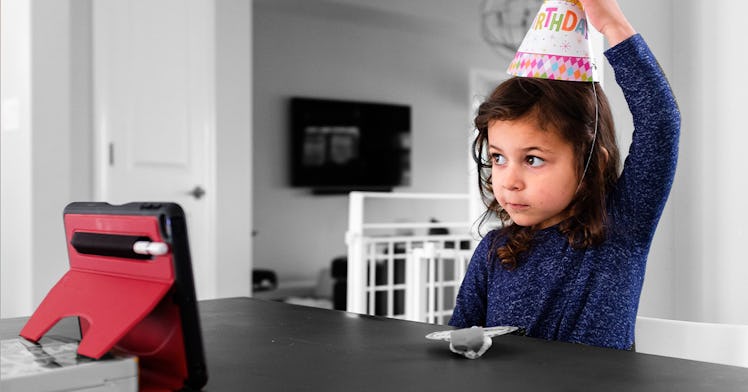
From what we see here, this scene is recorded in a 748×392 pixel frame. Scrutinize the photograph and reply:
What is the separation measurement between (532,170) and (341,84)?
5775 millimetres

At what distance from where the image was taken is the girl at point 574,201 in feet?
3.39

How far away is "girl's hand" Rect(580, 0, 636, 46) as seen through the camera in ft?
3.16

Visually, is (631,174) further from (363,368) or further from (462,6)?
(462,6)

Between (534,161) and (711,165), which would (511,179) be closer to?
(534,161)

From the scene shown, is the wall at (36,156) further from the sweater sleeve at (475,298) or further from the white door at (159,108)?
the sweater sleeve at (475,298)

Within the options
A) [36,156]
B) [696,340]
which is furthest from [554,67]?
[36,156]

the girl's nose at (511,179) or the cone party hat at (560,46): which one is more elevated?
the cone party hat at (560,46)

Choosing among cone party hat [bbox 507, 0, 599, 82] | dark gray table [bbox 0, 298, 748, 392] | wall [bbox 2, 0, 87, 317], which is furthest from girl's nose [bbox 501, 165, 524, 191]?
wall [bbox 2, 0, 87, 317]

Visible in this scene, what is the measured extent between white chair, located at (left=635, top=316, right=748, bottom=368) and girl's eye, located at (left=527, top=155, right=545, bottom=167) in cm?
29

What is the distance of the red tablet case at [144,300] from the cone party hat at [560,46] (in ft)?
1.91

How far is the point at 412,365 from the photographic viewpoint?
2.30 feet

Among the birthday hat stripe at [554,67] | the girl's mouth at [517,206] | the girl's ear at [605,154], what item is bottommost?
the girl's mouth at [517,206]

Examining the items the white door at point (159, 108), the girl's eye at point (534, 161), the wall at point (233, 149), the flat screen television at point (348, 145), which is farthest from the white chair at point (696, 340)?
the flat screen television at point (348, 145)

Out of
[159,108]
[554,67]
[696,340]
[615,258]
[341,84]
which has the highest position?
[341,84]
